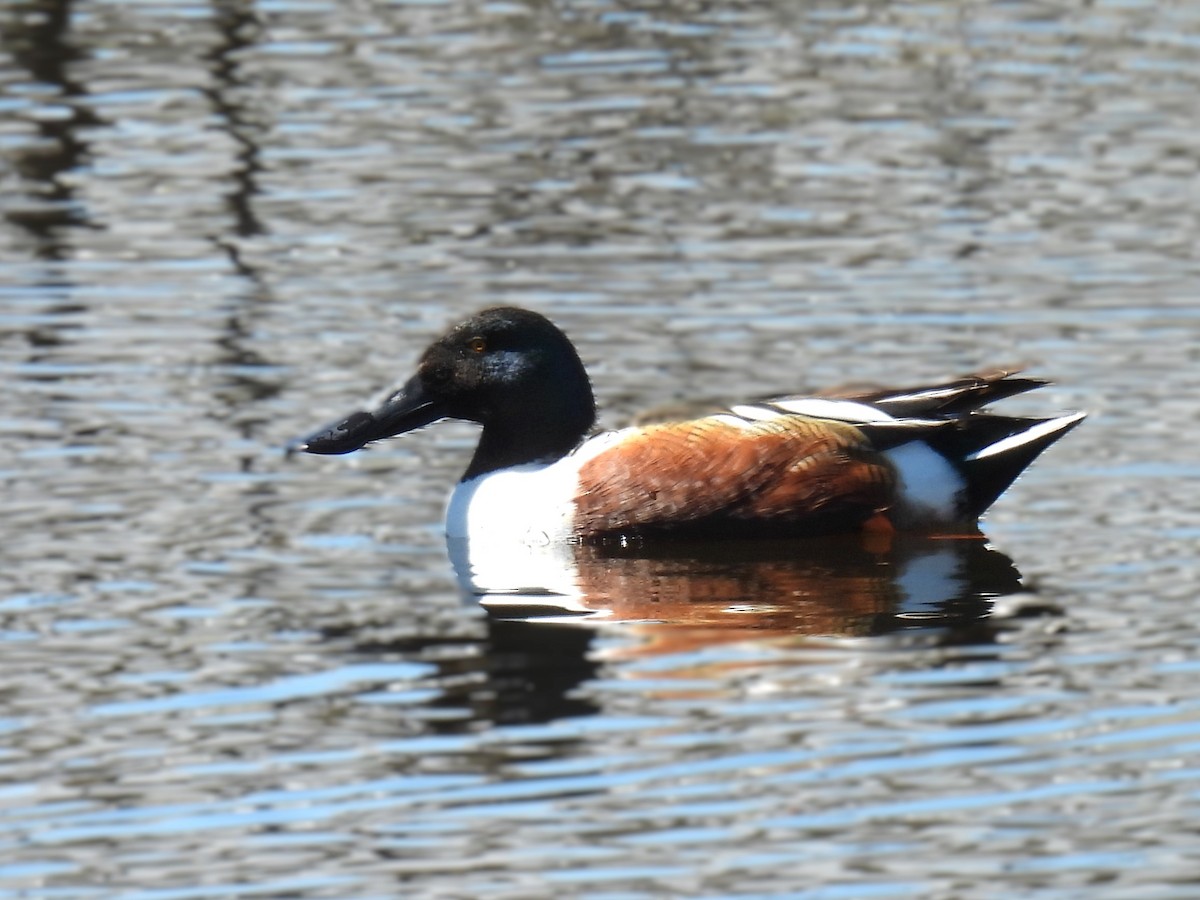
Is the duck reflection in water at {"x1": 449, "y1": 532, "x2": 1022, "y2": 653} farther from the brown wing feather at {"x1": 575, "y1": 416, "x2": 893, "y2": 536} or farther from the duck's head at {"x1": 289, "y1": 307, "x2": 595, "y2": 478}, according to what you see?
the duck's head at {"x1": 289, "y1": 307, "x2": 595, "y2": 478}

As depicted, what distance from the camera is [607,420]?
32.3 feet

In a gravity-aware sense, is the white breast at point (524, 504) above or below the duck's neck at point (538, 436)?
below

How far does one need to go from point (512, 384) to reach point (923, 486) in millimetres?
1424

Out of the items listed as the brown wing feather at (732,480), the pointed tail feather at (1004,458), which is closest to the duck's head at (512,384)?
the brown wing feather at (732,480)

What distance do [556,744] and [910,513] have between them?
9.12 ft

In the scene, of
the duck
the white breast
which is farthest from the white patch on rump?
the white breast

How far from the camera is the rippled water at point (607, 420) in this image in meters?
5.98

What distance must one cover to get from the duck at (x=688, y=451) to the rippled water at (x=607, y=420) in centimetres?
19

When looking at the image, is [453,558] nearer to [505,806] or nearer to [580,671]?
[580,671]

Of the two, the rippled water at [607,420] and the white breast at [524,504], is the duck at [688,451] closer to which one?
the white breast at [524,504]

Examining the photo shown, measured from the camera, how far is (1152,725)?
21.4ft

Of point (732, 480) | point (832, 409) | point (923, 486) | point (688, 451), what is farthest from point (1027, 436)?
point (688, 451)

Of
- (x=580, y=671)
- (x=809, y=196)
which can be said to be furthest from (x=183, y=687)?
(x=809, y=196)

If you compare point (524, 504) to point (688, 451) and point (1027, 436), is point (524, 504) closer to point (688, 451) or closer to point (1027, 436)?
point (688, 451)
